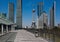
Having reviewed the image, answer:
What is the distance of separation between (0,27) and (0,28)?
847mm

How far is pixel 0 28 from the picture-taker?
3538 inches

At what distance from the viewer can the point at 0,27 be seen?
90562mm
